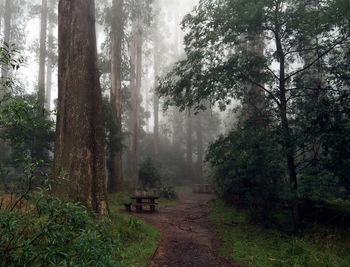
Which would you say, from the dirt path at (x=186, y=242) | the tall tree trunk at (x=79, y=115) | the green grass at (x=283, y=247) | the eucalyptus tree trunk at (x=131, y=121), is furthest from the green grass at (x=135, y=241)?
the eucalyptus tree trunk at (x=131, y=121)

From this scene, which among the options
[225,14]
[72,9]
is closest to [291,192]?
[225,14]

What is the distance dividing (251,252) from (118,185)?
10.6 m

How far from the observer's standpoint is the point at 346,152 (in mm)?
5680

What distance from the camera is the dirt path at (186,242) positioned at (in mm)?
5203

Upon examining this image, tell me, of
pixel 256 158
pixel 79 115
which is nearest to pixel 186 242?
pixel 256 158

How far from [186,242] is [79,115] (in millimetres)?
4387

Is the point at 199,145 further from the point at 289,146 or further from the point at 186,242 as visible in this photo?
the point at 186,242

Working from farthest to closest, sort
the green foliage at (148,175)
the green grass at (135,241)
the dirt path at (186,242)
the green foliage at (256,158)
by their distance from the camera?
1. the green foliage at (148,175)
2. the green foliage at (256,158)
3. the dirt path at (186,242)
4. the green grass at (135,241)

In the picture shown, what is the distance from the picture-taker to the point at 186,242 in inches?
256

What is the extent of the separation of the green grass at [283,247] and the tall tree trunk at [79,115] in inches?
141

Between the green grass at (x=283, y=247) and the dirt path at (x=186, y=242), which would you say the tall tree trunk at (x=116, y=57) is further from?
the green grass at (x=283, y=247)

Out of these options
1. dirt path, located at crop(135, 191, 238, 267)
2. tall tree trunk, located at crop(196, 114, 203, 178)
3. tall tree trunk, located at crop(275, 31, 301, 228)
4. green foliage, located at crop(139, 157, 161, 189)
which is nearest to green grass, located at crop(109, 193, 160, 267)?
dirt path, located at crop(135, 191, 238, 267)

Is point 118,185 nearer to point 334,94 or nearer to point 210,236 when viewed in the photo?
point 210,236

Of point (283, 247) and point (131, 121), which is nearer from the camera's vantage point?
point (283, 247)
